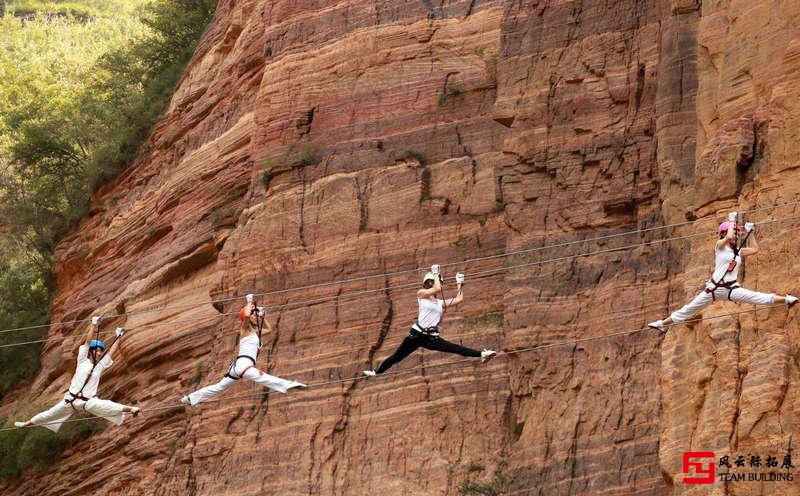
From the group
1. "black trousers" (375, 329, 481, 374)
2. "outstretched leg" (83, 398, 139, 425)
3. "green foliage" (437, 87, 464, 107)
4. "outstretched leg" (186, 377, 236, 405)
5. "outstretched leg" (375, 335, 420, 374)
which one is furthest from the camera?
"green foliage" (437, 87, 464, 107)

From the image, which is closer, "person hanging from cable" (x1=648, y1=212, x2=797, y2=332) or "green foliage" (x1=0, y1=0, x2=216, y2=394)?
"person hanging from cable" (x1=648, y1=212, x2=797, y2=332)

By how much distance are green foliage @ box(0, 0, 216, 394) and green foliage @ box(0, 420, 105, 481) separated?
4.08 meters

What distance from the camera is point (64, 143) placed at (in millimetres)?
51062

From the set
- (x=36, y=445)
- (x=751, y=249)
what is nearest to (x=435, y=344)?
(x=751, y=249)

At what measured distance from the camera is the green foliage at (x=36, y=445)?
38656mm

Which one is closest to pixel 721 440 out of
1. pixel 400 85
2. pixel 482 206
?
pixel 482 206

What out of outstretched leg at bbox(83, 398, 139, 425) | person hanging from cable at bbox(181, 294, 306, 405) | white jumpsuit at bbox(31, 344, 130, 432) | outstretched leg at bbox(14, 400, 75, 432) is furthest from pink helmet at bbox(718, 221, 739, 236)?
outstretched leg at bbox(14, 400, 75, 432)

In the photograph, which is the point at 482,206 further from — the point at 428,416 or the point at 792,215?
the point at 792,215

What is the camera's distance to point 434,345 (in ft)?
85.7

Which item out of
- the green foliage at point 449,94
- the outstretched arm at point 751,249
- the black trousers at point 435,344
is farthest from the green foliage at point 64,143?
the outstretched arm at point 751,249

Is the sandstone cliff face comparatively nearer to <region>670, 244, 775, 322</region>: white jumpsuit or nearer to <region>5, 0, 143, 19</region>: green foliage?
<region>670, 244, 775, 322</region>: white jumpsuit

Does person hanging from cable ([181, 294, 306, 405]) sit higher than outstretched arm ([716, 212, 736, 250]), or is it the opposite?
outstretched arm ([716, 212, 736, 250])

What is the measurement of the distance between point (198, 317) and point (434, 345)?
12.4 meters

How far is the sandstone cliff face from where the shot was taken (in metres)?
26.4
